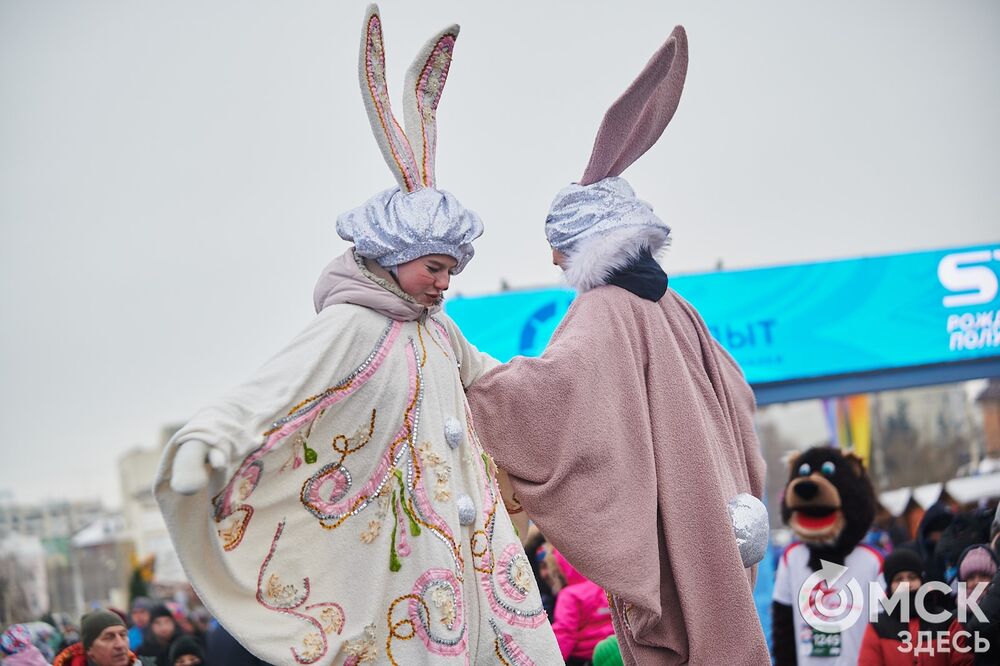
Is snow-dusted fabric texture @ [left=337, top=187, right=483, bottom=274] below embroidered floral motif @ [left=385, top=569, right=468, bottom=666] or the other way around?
the other way around

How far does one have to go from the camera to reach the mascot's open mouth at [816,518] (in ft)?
18.9

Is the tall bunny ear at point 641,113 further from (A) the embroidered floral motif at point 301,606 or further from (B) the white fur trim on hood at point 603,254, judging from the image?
(A) the embroidered floral motif at point 301,606

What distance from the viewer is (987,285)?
7.62m

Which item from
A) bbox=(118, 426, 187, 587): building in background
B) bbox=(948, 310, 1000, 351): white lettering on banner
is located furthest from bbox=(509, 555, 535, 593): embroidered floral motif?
bbox=(118, 426, 187, 587): building in background

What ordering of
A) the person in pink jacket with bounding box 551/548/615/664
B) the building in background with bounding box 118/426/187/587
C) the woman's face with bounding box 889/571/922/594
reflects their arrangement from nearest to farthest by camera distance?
the person in pink jacket with bounding box 551/548/615/664, the woman's face with bounding box 889/571/922/594, the building in background with bounding box 118/426/187/587

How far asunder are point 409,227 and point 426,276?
154 mm

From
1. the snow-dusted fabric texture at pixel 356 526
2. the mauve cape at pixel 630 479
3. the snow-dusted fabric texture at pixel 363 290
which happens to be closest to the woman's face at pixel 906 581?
the mauve cape at pixel 630 479

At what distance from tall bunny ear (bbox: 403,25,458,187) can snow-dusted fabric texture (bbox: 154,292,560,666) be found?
526 millimetres

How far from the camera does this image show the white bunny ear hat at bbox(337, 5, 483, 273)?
3.35 metres

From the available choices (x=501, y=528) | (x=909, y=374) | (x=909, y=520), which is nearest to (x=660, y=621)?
(x=501, y=528)

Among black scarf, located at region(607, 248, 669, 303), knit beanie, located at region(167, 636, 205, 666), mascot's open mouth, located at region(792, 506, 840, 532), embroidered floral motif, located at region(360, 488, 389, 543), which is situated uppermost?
black scarf, located at region(607, 248, 669, 303)

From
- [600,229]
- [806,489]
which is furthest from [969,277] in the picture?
[600,229]

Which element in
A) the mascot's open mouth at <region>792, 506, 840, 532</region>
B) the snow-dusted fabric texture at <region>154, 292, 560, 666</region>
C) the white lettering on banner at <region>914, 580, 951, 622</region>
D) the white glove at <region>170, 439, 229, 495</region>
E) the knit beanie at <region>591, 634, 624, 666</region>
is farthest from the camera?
the mascot's open mouth at <region>792, 506, 840, 532</region>

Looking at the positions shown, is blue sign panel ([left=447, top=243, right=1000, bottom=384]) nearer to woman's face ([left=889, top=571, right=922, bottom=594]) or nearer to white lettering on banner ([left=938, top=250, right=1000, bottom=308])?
white lettering on banner ([left=938, top=250, right=1000, bottom=308])
